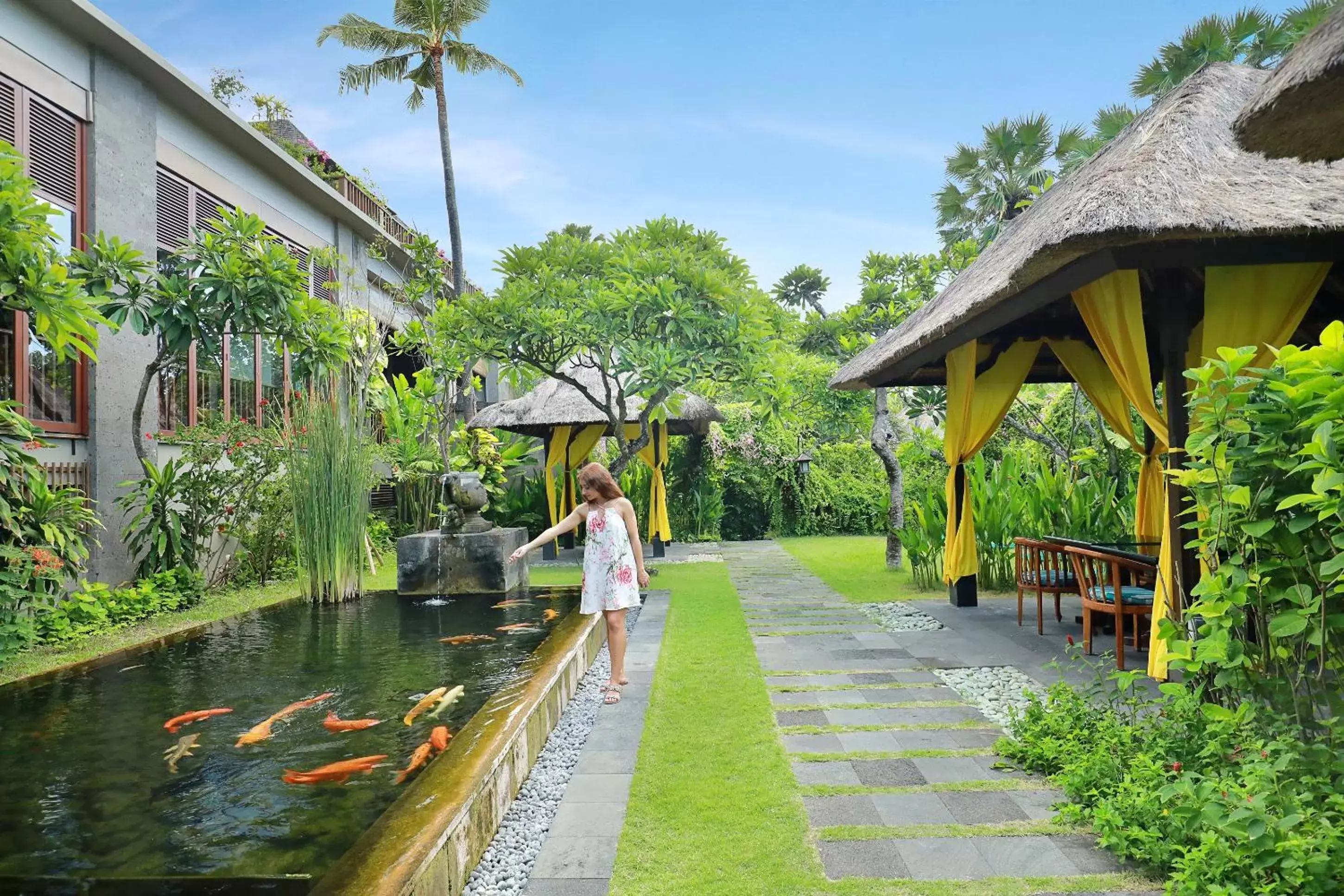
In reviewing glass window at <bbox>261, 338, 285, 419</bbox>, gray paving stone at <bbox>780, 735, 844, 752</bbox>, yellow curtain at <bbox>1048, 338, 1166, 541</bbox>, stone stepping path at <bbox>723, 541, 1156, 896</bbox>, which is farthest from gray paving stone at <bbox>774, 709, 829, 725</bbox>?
glass window at <bbox>261, 338, 285, 419</bbox>

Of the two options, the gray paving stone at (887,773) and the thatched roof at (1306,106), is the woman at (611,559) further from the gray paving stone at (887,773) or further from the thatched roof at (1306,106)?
the thatched roof at (1306,106)

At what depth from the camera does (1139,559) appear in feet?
14.5

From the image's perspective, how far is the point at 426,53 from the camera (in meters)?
14.0

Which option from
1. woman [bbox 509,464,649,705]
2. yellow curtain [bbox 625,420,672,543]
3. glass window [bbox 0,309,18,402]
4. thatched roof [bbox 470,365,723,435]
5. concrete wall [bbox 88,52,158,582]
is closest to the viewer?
woman [bbox 509,464,649,705]

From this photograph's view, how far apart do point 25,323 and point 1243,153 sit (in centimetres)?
829

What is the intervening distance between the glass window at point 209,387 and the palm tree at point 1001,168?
11.9 meters

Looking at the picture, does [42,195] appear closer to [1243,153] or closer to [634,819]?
[634,819]

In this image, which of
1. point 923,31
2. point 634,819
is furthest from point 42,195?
point 923,31

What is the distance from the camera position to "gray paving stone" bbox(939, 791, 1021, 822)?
8.32ft

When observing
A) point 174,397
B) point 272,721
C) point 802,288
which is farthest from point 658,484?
point 802,288

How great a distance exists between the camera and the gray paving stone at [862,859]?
2209 mm

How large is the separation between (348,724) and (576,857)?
1.46m

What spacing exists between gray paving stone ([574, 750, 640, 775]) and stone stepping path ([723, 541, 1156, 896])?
0.61m

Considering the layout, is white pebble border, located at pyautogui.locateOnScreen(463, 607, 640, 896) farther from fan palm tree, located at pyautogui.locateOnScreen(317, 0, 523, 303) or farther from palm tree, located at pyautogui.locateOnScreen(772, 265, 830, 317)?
palm tree, located at pyautogui.locateOnScreen(772, 265, 830, 317)
